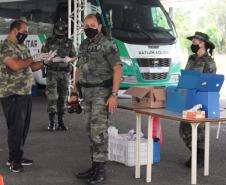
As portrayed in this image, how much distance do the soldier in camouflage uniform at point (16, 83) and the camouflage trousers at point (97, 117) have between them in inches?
34.1

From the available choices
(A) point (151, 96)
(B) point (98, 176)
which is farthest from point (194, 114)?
(B) point (98, 176)

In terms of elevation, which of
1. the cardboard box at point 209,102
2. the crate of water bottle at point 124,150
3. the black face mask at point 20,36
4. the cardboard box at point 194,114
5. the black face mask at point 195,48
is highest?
the black face mask at point 20,36

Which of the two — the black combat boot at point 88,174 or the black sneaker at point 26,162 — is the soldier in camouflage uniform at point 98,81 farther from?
the black sneaker at point 26,162

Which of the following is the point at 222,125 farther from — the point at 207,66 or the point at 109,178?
the point at 109,178

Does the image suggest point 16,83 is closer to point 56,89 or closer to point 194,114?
point 194,114

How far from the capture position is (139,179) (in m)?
5.84

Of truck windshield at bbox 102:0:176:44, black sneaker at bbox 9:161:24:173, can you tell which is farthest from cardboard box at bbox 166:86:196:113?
truck windshield at bbox 102:0:176:44

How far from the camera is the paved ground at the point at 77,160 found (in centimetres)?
580

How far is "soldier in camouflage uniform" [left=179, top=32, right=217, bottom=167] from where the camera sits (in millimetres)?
6180

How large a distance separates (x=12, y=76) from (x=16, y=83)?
0.10 m

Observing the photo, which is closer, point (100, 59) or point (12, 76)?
point (100, 59)

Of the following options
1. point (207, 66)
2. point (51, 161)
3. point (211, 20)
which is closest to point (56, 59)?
point (51, 161)

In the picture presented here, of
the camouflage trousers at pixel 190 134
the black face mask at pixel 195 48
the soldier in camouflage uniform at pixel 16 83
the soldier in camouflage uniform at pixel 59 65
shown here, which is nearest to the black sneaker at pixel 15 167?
the soldier in camouflage uniform at pixel 16 83

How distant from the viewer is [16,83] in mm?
5938
